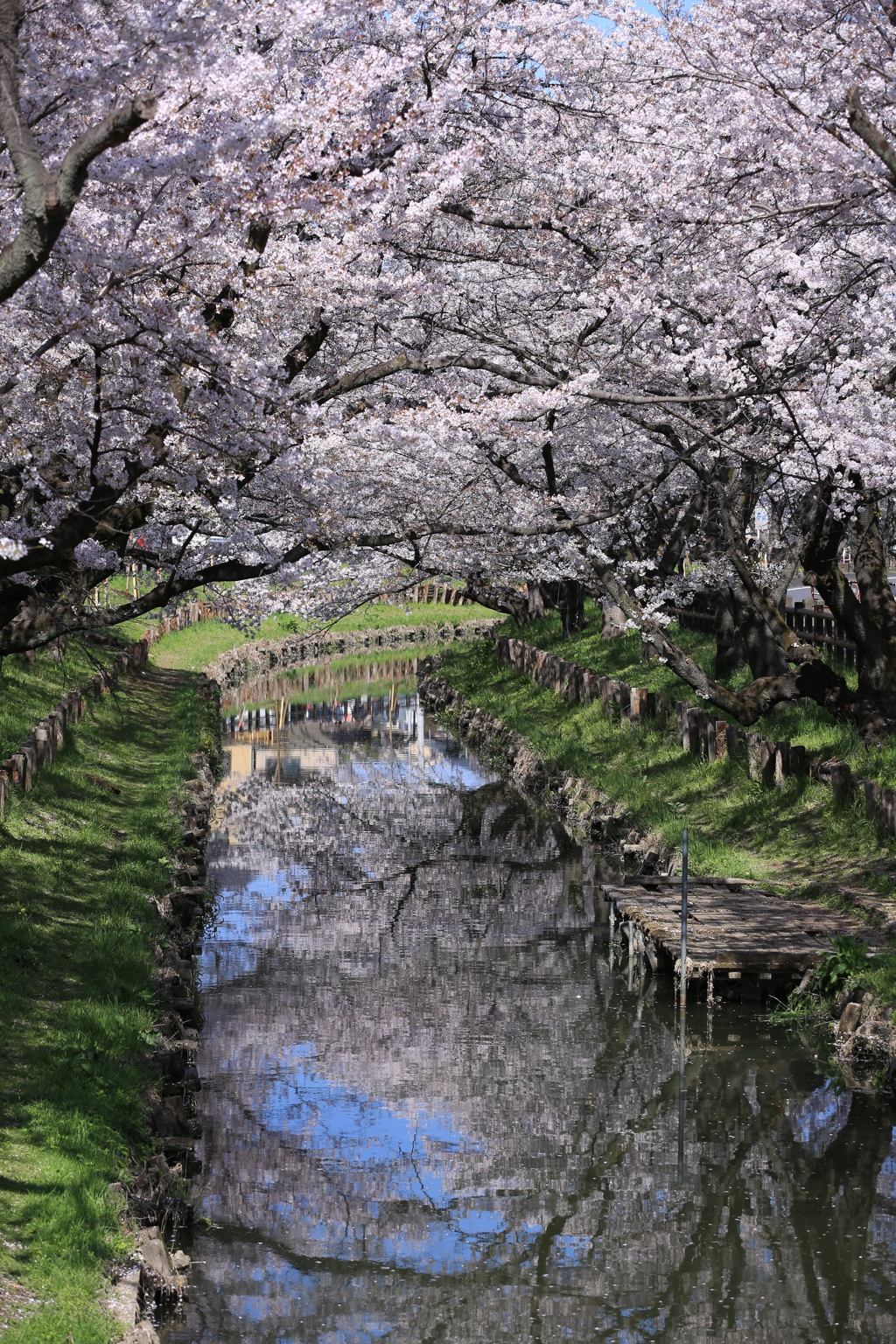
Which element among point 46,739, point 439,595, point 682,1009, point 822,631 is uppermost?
point 439,595

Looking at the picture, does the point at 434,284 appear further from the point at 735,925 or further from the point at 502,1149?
the point at 502,1149

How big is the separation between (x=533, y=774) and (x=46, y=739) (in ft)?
31.0

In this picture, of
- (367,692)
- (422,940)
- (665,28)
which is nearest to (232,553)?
(422,940)

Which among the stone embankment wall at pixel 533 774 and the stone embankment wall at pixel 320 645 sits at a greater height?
the stone embankment wall at pixel 320 645

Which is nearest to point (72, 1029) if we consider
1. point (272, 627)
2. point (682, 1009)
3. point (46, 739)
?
point (682, 1009)

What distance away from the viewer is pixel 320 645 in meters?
47.6

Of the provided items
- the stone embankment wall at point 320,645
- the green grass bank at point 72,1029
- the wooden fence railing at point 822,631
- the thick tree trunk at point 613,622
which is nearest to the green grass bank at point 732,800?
the wooden fence railing at point 822,631

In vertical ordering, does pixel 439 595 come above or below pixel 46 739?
above

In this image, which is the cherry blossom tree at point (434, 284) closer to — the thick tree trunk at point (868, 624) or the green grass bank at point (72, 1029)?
the thick tree trunk at point (868, 624)

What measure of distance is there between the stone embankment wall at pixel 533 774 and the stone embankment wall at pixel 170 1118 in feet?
20.1

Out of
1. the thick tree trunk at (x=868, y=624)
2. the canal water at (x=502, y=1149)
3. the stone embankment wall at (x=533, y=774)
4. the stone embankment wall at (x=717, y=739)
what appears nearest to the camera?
the canal water at (x=502, y=1149)

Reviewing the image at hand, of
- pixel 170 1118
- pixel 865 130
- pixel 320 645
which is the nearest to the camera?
pixel 865 130

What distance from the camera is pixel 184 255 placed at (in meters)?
9.60

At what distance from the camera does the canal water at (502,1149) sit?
25.4 feet
